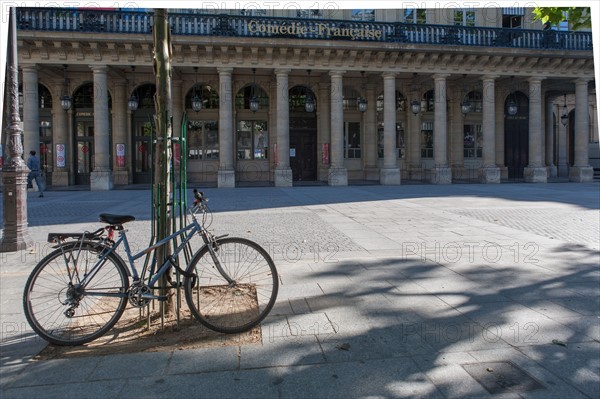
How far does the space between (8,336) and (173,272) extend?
153 centimetres

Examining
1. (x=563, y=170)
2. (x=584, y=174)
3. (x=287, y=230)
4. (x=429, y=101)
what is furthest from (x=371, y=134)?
(x=287, y=230)

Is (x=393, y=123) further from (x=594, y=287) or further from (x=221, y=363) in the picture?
(x=221, y=363)

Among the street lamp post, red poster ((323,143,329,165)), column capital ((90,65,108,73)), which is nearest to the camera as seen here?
the street lamp post

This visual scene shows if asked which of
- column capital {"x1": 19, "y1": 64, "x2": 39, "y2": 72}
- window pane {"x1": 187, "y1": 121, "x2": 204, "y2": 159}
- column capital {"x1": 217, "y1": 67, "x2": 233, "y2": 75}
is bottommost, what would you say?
window pane {"x1": 187, "y1": 121, "x2": 204, "y2": 159}

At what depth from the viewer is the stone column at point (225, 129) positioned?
24.0 meters

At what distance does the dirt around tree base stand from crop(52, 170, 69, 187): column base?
22.6 meters

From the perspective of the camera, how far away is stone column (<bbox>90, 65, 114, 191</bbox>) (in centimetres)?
2294

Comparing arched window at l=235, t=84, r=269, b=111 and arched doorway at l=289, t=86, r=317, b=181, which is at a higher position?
arched window at l=235, t=84, r=269, b=111

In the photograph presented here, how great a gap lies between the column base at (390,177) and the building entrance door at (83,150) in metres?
15.8

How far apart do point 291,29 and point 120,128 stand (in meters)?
10.3

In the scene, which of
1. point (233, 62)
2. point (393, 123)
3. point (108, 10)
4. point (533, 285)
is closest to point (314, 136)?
point (393, 123)

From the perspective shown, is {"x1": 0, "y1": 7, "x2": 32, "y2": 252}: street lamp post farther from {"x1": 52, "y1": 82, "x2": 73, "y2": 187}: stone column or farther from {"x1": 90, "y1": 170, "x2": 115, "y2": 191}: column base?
{"x1": 52, "y1": 82, "x2": 73, "y2": 187}: stone column

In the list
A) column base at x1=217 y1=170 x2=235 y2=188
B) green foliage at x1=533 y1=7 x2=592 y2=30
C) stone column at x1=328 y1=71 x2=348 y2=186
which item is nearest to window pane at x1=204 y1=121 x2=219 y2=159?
column base at x1=217 y1=170 x2=235 y2=188

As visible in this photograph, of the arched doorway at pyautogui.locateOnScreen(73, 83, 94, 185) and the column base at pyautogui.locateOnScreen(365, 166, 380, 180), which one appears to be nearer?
the arched doorway at pyautogui.locateOnScreen(73, 83, 94, 185)
